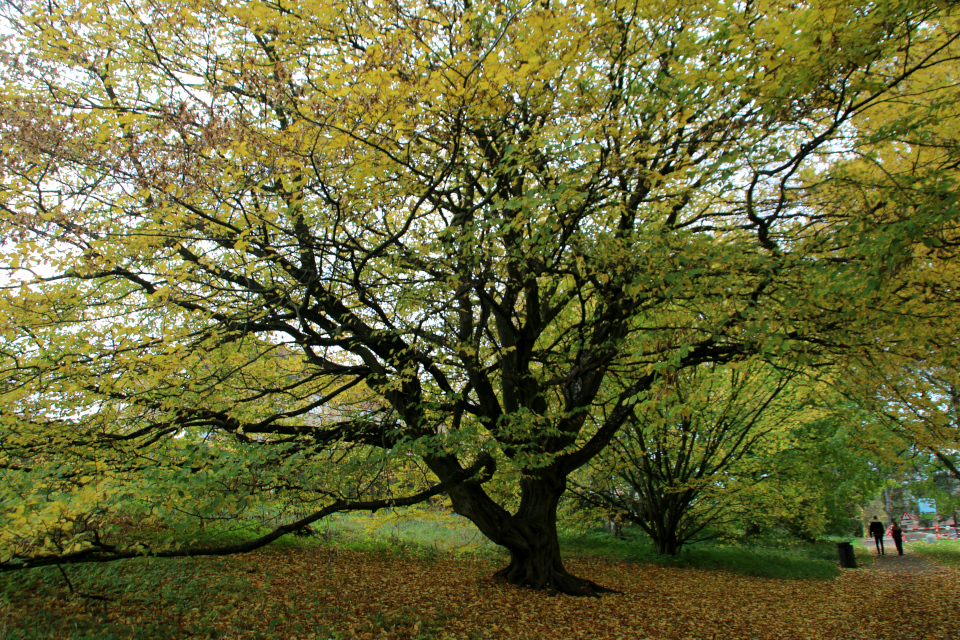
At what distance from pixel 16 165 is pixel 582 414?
23.9 feet

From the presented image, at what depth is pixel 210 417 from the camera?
21.2ft

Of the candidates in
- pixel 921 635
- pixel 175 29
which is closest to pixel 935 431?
pixel 921 635

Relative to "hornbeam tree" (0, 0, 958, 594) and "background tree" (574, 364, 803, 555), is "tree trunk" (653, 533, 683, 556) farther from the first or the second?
"hornbeam tree" (0, 0, 958, 594)

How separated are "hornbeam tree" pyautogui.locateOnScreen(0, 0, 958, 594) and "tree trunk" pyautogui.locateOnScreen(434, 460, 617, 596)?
6.16ft

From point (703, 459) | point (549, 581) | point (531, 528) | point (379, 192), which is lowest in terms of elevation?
point (549, 581)

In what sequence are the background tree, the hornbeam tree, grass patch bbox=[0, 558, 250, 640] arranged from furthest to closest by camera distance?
the background tree
grass patch bbox=[0, 558, 250, 640]
the hornbeam tree

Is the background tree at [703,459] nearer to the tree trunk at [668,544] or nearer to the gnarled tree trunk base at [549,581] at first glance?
the tree trunk at [668,544]

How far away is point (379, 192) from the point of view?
561 centimetres

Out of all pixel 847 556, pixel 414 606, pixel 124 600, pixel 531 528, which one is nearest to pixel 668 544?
pixel 847 556

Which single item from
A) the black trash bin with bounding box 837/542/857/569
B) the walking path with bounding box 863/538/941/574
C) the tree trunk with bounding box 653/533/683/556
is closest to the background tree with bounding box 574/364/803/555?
the tree trunk with bounding box 653/533/683/556

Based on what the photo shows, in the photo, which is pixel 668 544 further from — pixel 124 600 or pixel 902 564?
pixel 124 600

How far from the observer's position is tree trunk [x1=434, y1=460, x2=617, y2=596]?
28.0ft

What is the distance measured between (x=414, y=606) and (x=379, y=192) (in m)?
6.00

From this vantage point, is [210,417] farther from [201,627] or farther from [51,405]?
[201,627]
